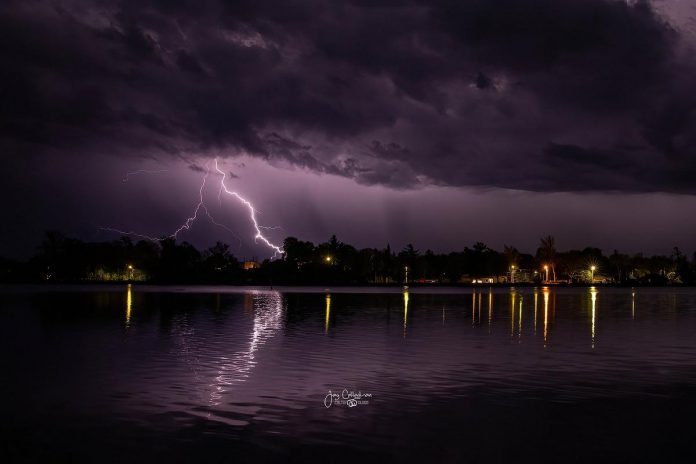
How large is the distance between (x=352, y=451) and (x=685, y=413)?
10.4 metres

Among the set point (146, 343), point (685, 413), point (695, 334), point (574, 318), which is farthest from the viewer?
point (574, 318)

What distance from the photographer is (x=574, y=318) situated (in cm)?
6184

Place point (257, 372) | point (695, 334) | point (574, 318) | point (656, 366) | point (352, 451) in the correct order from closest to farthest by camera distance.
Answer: point (352, 451) → point (257, 372) → point (656, 366) → point (695, 334) → point (574, 318)

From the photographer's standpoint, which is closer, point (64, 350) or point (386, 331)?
point (64, 350)

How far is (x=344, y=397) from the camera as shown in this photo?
21.3 m

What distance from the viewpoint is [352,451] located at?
1538 cm

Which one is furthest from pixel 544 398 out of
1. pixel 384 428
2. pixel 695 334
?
pixel 695 334

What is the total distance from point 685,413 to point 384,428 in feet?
29.2

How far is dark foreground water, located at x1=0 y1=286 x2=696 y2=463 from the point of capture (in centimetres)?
1566

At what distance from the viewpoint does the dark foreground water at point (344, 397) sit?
51.4ft

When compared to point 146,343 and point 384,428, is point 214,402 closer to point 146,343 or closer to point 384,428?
point 384,428
